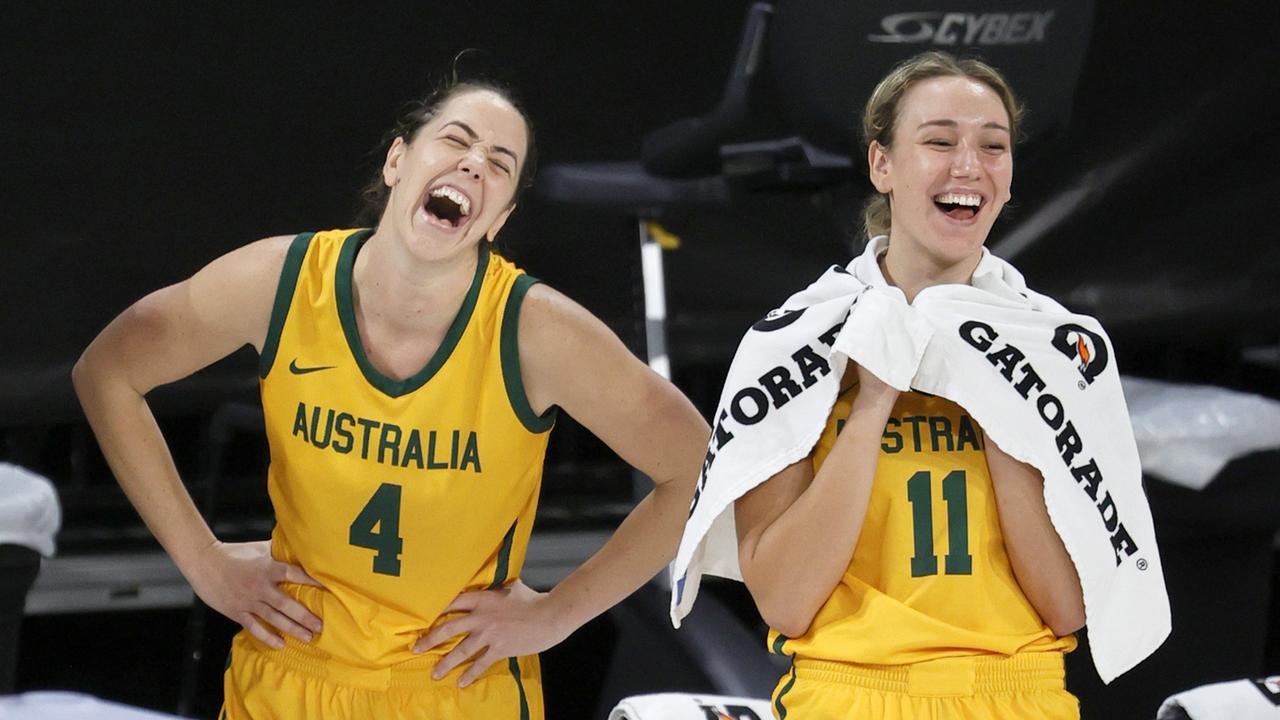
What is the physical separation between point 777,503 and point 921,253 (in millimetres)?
309

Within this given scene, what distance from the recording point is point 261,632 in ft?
6.44

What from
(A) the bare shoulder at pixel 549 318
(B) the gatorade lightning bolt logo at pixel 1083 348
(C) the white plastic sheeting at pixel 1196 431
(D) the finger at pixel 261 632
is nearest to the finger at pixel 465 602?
(D) the finger at pixel 261 632

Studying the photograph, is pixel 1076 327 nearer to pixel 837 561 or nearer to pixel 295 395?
pixel 837 561

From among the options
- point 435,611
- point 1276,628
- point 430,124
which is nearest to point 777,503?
point 435,611

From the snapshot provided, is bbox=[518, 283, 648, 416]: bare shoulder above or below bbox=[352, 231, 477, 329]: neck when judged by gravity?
below

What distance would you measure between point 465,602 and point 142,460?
1.52ft

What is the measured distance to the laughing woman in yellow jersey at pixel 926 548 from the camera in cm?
162

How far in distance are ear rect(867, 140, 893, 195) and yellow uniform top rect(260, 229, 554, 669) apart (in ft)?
1.50

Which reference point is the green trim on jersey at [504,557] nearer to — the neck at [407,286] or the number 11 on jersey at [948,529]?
the neck at [407,286]

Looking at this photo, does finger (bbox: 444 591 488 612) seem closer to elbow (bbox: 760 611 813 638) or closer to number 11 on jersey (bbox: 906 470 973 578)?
elbow (bbox: 760 611 813 638)

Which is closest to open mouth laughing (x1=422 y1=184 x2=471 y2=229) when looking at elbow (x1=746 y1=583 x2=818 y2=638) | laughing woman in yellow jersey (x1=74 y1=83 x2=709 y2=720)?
laughing woman in yellow jersey (x1=74 y1=83 x2=709 y2=720)

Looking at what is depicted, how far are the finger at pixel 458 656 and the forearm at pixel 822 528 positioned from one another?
0.46 m

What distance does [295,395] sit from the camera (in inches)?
74.7

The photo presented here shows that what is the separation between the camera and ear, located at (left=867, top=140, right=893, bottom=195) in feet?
5.63
